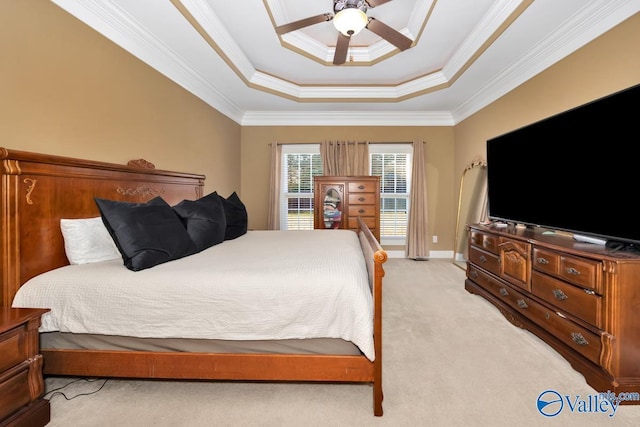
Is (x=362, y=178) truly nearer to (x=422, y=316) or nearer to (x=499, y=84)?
(x=499, y=84)

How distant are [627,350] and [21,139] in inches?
146

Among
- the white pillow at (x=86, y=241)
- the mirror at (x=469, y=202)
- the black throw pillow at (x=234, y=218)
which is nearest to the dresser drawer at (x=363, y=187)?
the mirror at (x=469, y=202)

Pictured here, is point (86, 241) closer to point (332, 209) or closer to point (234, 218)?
point (234, 218)

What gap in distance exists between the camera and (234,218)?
3.12m

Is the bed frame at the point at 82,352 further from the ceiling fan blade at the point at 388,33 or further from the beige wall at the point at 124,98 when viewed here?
the ceiling fan blade at the point at 388,33

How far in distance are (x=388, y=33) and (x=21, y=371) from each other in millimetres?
3145


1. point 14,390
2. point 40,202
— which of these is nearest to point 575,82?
point 40,202

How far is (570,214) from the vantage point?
2170 millimetres

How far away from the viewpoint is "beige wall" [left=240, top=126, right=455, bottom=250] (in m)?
5.21

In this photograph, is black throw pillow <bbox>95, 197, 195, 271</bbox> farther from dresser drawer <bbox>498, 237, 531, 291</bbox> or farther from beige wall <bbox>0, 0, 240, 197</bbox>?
dresser drawer <bbox>498, 237, 531, 291</bbox>

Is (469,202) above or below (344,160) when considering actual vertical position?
below

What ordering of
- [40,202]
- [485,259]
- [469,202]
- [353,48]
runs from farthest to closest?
[469,202] → [353,48] → [485,259] → [40,202]

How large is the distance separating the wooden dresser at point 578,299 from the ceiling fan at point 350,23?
2046mm

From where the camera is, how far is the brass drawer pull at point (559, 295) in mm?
1943
